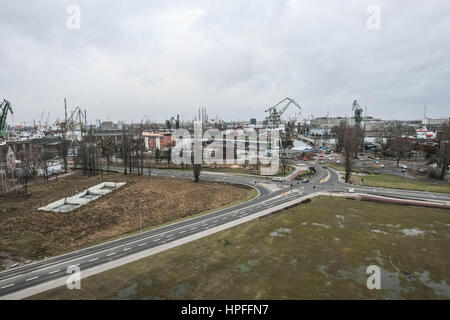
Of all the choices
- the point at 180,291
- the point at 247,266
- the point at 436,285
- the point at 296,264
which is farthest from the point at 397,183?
the point at 180,291

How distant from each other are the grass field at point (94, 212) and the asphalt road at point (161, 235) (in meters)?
3.43

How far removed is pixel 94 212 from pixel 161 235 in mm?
19688

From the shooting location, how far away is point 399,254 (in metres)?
28.5

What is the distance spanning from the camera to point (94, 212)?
47.5m

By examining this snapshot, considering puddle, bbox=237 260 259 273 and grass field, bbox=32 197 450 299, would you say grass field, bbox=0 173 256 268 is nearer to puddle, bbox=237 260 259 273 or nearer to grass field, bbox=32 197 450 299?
grass field, bbox=32 197 450 299

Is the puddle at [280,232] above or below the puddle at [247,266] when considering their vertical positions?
above

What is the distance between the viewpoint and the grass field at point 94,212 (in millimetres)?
35781

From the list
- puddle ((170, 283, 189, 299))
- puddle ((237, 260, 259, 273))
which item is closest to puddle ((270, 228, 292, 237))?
puddle ((237, 260, 259, 273))

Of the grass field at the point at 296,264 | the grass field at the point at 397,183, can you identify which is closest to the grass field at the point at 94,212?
the grass field at the point at 296,264

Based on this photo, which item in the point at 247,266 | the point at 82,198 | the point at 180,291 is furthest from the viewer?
the point at 82,198

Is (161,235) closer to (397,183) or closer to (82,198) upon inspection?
(82,198)

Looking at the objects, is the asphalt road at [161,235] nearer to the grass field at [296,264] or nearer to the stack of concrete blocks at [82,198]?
the grass field at [296,264]
